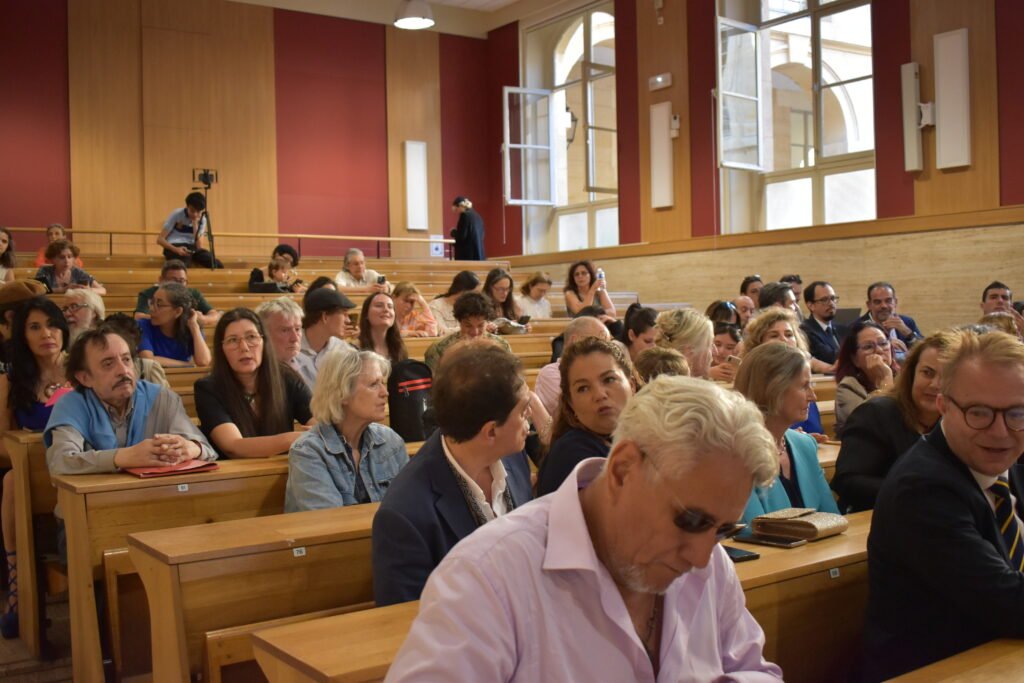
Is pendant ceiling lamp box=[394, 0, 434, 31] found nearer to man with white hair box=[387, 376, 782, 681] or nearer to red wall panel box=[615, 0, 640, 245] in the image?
red wall panel box=[615, 0, 640, 245]

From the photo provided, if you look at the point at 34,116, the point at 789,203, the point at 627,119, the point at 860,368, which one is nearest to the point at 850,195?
the point at 789,203

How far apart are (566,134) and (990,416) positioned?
14045 mm

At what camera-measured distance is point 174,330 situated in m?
6.02

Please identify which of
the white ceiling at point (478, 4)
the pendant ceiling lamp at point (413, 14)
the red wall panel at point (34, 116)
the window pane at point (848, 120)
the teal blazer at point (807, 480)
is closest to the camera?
the teal blazer at point (807, 480)

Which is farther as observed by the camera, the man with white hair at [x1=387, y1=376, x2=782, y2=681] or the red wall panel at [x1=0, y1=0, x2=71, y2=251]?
the red wall panel at [x1=0, y1=0, x2=71, y2=251]

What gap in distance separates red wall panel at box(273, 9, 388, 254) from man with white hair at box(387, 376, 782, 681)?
1420cm

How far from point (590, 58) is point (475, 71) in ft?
7.71

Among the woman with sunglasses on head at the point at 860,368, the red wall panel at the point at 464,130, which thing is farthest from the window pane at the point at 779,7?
the woman with sunglasses on head at the point at 860,368

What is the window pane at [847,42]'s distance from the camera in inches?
481

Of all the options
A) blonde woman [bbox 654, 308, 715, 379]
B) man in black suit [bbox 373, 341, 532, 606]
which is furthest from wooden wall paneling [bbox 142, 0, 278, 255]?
man in black suit [bbox 373, 341, 532, 606]

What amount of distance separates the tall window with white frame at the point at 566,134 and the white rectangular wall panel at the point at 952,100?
5.01 m

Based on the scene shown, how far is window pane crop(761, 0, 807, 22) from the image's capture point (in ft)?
40.0

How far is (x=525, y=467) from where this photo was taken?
2.67 meters

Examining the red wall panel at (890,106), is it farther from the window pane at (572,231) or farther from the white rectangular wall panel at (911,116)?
the window pane at (572,231)
